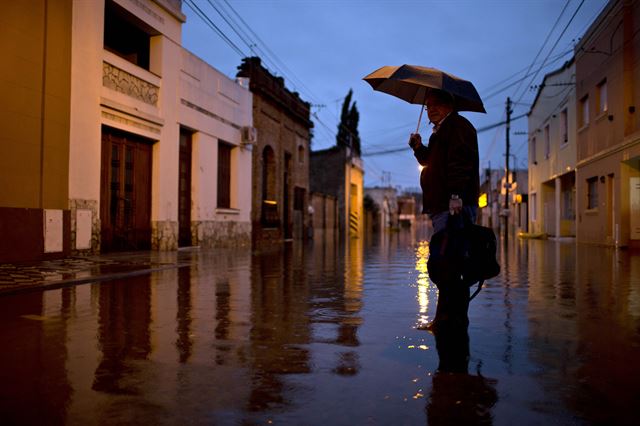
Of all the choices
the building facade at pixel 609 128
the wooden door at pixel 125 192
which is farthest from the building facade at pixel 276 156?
the building facade at pixel 609 128

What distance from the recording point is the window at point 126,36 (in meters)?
15.6

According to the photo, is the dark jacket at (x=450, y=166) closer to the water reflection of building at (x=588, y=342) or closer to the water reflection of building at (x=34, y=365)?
the water reflection of building at (x=588, y=342)

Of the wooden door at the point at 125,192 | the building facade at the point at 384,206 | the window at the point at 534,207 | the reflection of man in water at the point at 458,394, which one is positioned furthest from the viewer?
the building facade at the point at 384,206

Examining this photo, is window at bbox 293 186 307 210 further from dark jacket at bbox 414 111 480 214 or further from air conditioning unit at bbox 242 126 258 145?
dark jacket at bbox 414 111 480 214

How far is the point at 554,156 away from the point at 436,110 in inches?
Answer: 1099

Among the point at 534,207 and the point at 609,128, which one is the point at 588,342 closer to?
the point at 609,128

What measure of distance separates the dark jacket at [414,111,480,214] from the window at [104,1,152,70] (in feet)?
41.1

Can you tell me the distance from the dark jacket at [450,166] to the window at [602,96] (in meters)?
18.8

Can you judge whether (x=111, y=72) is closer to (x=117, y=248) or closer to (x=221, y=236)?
(x=117, y=248)

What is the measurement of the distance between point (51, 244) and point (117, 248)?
301 cm

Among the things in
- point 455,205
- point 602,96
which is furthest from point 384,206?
point 455,205

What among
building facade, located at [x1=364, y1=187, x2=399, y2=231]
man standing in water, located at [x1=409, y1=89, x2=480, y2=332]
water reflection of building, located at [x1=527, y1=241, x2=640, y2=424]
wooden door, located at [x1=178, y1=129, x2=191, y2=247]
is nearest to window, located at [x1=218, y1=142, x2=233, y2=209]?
wooden door, located at [x1=178, y1=129, x2=191, y2=247]

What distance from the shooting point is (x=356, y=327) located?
17.9 feet

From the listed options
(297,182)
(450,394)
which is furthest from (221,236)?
(450,394)
